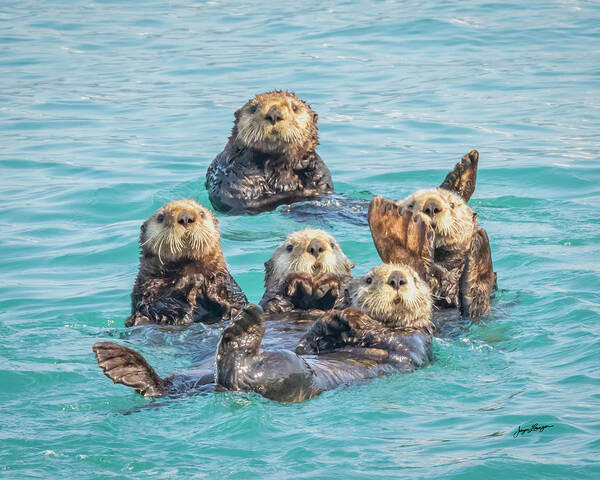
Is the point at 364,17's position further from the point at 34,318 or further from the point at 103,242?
the point at 34,318

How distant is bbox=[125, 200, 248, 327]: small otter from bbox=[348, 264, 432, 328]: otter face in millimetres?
1161

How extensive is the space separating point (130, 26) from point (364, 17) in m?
4.46

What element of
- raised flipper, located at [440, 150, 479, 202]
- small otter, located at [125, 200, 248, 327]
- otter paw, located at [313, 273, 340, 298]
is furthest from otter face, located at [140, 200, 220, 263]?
raised flipper, located at [440, 150, 479, 202]

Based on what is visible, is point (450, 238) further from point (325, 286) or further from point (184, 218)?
point (184, 218)

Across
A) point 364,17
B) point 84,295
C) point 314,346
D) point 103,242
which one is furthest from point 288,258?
point 364,17

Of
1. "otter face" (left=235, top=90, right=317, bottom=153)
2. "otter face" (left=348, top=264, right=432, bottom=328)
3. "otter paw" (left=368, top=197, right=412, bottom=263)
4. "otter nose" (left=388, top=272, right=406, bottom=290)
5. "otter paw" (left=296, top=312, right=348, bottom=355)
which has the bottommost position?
"otter paw" (left=296, top=312, right=348, bottom=355)

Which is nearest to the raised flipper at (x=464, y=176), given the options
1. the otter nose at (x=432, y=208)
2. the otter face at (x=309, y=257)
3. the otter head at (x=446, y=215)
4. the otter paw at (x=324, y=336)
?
the otter head at (x=446, y=215)

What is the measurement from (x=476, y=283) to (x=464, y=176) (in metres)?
1.62

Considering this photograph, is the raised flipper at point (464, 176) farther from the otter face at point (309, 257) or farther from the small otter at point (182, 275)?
the small otter at point (182, 275)

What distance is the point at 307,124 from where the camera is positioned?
9.38 meters

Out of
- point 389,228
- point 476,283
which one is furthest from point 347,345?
point 476,283

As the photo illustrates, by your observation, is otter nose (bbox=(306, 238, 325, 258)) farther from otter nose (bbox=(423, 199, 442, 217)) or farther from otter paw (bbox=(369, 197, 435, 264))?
otter nose (bbox=(423, 199, 442, 217))

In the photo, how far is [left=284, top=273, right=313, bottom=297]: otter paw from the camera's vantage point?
662cm

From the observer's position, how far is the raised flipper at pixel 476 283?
663 centimetres
